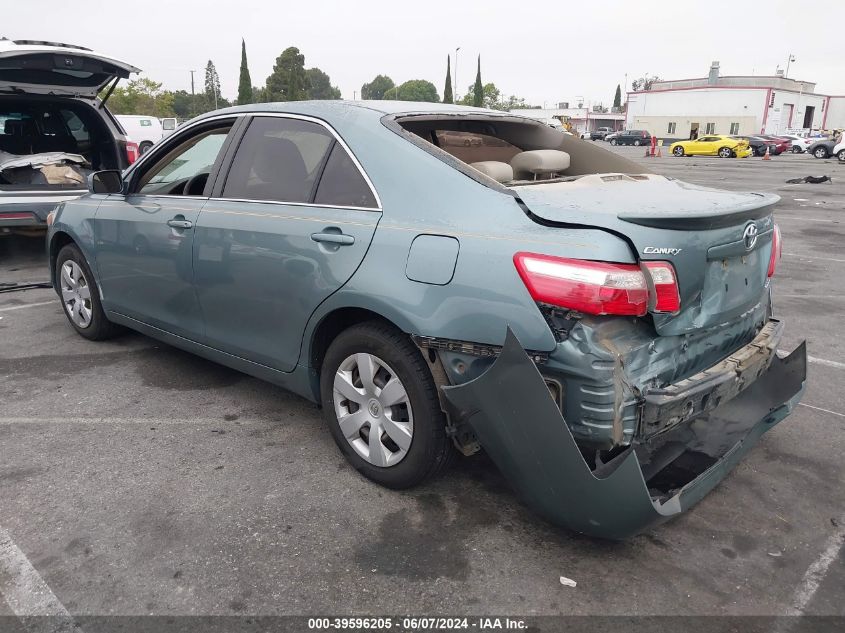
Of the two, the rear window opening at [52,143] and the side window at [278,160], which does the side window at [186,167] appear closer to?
the side window at [278,160]

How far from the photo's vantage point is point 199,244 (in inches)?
143

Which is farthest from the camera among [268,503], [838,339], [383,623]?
[838,339]

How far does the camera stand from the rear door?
2975 millimetres

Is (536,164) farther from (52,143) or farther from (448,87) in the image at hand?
(448,87)

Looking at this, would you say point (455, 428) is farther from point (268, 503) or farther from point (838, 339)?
point (838, 339)

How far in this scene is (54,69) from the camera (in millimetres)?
6801

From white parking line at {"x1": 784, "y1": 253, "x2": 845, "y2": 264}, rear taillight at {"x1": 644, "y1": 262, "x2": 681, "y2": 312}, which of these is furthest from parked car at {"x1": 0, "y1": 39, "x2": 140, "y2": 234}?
white parking line at {"x1": 784, "y1": 253, "x2": 845, "y2": 264}

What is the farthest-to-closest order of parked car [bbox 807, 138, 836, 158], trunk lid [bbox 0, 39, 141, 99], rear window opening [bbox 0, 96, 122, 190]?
parked car [bbox 807, 138, 836, 158] < rear window opening [bbox 0, 96, 122, 190] < trunk lid [bbox 0, 39, 141, 99]

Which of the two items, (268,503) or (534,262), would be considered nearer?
(534,262)

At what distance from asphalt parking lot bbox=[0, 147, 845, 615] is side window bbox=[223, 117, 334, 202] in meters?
1.26

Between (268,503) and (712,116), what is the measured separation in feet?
282

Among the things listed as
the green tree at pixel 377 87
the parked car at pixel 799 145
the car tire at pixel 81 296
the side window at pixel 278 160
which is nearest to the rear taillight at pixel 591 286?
the side window at pixel 278 160

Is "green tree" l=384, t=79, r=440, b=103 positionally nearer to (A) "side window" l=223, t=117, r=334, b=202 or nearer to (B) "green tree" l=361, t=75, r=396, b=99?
(B) "green tree" l=361, t=75, r=396, b=99

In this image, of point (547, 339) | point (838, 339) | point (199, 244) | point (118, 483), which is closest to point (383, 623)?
point (547, 339)
